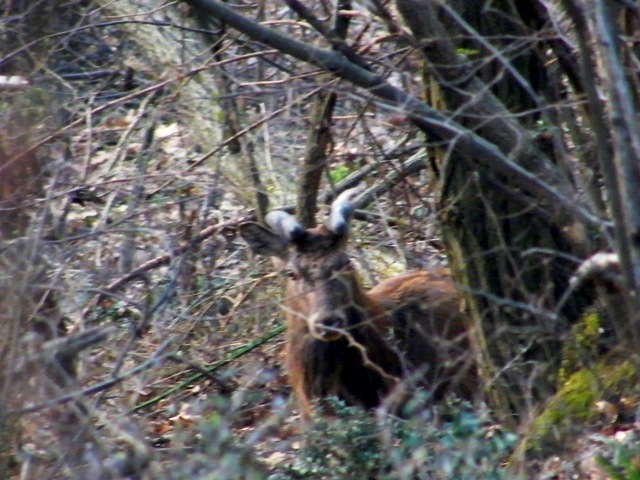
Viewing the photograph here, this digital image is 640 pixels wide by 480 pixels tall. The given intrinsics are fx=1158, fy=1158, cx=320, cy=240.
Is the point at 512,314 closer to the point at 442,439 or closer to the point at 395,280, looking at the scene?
the point at 442,439

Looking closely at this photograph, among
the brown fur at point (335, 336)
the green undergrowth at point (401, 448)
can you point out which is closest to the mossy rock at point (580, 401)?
the green undergrowth at point (401, 448)

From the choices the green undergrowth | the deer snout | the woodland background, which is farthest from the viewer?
the deer snout

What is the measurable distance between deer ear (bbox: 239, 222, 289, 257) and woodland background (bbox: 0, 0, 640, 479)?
0.32 meters

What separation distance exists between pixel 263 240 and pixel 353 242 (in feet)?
3.61

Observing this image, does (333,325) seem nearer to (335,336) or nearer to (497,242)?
(335,336)

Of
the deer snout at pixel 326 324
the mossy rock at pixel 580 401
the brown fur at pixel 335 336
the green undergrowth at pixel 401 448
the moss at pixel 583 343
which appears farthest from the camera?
the brown fur at pixel 335 336

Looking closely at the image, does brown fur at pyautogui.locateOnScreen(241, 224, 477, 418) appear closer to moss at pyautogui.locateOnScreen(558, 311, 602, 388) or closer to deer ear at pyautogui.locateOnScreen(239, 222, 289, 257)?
deer ear at pyautogui.locateOnScreen(239, 222, 289, 257)

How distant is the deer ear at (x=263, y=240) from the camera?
7806mm

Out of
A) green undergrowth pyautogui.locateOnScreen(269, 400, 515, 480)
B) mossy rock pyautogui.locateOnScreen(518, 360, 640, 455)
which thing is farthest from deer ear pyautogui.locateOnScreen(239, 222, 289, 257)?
mossy rock pyautogui.locateOnScreen(518, 360, 640, 455)

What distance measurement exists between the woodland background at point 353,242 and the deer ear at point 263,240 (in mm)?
322

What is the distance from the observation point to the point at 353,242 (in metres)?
8.75

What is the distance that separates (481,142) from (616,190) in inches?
51.0

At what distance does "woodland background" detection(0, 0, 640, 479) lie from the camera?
4883 millimetres

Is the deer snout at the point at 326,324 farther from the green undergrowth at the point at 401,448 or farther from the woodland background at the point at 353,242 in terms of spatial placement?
the green undergrowth at the point at 401,448
